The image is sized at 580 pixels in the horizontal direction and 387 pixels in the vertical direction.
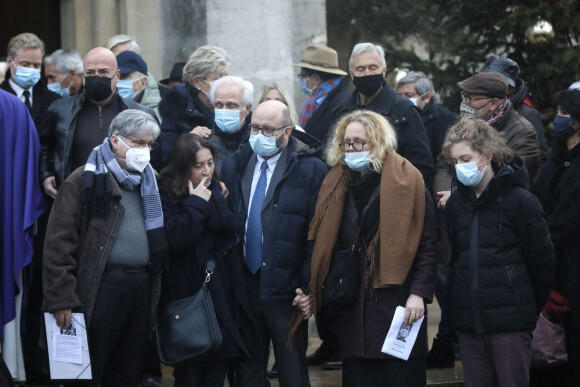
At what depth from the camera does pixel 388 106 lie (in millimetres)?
7945

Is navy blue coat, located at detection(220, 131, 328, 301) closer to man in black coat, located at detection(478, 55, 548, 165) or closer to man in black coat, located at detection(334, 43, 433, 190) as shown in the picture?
man in black coat, located at detection(334, 43, 433, 190)

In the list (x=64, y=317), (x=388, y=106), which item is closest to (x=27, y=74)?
(x=64, y=317)

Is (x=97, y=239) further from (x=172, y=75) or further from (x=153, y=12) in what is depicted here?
(x=153, y=12)

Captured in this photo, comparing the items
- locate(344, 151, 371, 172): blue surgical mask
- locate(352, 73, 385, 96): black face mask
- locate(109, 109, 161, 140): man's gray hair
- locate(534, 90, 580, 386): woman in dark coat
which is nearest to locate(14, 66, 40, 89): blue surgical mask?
locate(109, 109, 161, 140): man's gray hair

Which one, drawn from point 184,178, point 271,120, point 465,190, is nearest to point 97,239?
point 184,178

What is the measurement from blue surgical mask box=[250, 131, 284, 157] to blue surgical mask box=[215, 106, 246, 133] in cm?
50

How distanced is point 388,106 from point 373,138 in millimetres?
1225

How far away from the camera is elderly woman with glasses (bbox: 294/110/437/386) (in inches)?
261

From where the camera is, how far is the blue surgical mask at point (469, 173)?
6625mm

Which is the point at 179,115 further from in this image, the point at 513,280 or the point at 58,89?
the point at 513,280

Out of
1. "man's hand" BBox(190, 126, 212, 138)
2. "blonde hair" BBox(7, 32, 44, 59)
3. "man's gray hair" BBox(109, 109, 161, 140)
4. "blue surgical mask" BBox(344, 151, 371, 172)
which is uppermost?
"blonde hair" BBox(7, 32, 44, 59)

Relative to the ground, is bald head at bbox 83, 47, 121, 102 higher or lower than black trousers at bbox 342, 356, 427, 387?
higher

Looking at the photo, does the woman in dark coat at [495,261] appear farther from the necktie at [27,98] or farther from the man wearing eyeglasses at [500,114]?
the necktie at [27,98]

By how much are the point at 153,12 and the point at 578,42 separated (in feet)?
13.5
